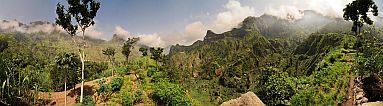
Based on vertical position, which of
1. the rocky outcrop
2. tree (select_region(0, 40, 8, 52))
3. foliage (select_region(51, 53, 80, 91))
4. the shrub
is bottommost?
the shrub

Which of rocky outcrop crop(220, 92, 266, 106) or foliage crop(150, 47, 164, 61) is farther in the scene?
foliage crop(150, 47, 164, 61)

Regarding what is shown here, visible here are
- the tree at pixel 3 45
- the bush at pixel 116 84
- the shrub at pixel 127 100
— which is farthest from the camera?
→ the tree at pixel 3 45

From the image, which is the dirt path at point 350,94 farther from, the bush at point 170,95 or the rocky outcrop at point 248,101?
the bush at point 170,95

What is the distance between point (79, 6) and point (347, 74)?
2556 centimetres

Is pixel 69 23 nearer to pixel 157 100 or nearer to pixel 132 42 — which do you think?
pixel 157 100

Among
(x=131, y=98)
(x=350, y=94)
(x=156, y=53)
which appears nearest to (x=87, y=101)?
(x=131, y=98)

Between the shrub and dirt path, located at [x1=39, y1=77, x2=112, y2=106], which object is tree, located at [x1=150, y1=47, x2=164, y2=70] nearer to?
dirt path, located at [x1=39, y1=77, x2=112, y2=106]

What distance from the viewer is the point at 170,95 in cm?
4059

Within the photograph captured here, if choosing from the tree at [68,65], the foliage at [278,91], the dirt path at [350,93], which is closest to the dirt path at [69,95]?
the tree at [68,65]

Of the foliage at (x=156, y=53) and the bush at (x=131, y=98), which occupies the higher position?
the foliage at (x=156, y=53)

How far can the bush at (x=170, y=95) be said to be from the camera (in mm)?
40531

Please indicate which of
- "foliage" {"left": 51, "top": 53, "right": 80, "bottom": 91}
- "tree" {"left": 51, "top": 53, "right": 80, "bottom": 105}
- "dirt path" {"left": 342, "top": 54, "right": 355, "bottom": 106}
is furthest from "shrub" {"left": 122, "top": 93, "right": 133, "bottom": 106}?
"dirt path" {"left": 342, "top": 54, "right": 355, "bottom": 106}

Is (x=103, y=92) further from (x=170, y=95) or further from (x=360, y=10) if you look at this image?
(x=360, y=10)

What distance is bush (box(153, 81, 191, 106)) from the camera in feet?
133
